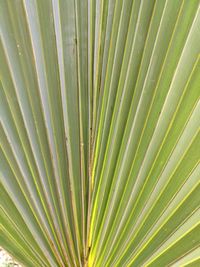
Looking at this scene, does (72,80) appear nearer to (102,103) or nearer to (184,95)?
(102,103)

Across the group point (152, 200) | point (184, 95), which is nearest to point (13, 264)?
point (152, 200)

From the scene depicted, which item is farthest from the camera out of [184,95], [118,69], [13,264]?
[13,264]

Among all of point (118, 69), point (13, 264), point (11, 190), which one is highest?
point (118, 69)

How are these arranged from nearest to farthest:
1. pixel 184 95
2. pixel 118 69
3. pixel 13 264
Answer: pixel 184 95
pixel 118 69
pixel 13 264

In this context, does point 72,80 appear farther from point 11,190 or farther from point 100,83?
point 11,190

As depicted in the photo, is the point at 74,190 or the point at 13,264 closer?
the point at 74,190

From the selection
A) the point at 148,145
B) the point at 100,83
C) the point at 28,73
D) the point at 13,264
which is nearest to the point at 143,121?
the point at 148,145

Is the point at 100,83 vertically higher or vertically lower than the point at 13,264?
higher
